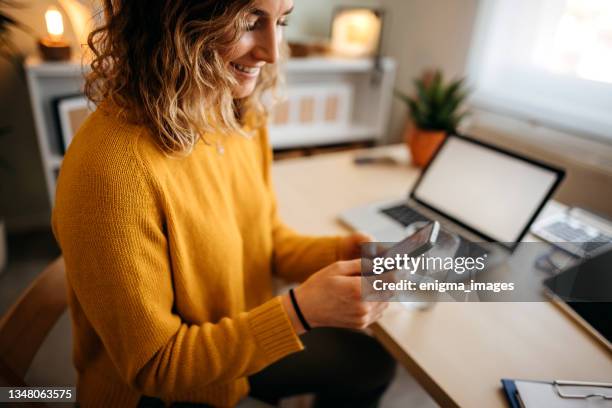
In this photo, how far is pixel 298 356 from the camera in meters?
0.88

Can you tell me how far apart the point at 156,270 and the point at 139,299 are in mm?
49

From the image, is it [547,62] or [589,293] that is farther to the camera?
[547,62]

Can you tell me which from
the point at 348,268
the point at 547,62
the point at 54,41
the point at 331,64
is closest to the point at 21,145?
the point at 54,41

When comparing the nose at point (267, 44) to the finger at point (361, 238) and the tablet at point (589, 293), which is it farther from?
the tablet at point (589, 293)

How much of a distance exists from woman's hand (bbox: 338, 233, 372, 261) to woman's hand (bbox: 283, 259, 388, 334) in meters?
0.18

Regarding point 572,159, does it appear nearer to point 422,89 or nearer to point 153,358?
point 422,89

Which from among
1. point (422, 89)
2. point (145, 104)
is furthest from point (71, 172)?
point (422, 89)

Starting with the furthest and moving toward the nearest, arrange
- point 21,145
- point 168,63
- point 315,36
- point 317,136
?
point 315,36 < point 317,136 < point 21,145 < point 168,63

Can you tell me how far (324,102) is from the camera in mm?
2176

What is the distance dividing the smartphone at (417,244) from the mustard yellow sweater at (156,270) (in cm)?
20

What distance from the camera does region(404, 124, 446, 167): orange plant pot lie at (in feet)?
4.68

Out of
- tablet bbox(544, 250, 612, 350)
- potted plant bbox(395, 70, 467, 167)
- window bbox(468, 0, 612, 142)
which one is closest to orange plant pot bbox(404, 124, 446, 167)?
potted plant bbox(395, 70, 467, 167)

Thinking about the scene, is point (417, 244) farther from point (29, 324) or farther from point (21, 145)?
point (21, 145)

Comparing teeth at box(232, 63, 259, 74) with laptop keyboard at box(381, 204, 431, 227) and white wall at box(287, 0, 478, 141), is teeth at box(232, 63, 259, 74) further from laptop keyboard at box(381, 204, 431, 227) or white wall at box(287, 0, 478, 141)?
white wall at box(287, 0, 478, 141)
